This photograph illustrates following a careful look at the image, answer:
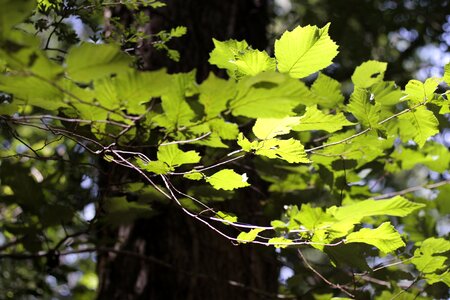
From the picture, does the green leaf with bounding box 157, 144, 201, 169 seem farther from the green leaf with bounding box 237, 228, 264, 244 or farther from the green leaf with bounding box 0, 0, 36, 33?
the green leaf with bounding box 0, 0, 36, 33

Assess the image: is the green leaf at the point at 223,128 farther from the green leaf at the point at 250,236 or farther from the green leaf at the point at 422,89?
the green leaf at the point at 422,89

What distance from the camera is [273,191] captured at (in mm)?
1598

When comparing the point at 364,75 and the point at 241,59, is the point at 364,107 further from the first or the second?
the point at 241,59

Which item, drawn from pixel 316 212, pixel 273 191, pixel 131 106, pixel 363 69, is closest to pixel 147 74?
pixel 131 106

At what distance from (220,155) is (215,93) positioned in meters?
0.61

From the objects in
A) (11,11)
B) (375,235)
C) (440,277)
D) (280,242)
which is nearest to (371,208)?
(375,235)

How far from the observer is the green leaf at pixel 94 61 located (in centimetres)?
65

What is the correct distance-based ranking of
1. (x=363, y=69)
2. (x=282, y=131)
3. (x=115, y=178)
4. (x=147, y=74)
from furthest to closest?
(x=115, y=178) < (x=363, y=69) < (x=282, y=131) < (x=147, y=74)

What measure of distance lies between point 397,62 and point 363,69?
65.6 inches

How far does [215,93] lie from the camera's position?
0.72 m

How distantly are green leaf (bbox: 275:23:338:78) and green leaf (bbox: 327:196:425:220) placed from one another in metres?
0.26

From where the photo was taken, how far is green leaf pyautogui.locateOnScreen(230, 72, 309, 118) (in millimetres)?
685

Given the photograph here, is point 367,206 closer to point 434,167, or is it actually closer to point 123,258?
point 434,167

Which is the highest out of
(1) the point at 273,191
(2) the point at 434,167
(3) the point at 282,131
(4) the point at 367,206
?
(3) the point at 282,131
